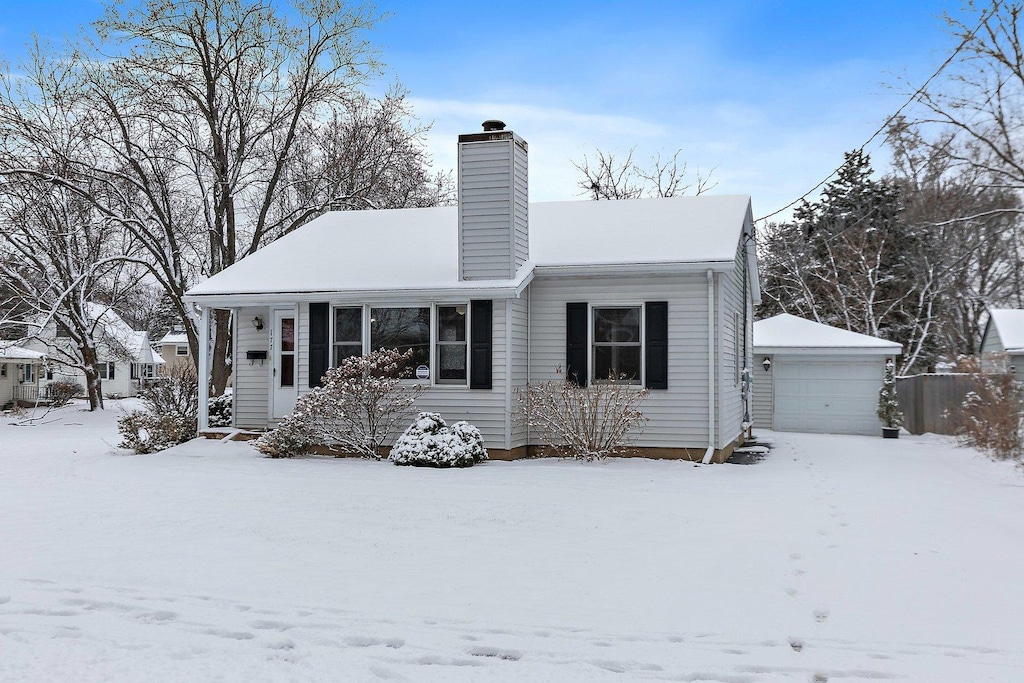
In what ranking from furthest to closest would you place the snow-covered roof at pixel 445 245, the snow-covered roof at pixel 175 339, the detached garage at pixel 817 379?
the snow-covered roof at pixel 175 339 → the detached garage at pixel 817 379 → the snow-covered roof at pixel 445 245

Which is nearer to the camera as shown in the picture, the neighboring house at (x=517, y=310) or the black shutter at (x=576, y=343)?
the neighboring house at (x=517, y=310)

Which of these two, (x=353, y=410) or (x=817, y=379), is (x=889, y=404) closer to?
(x=817, y=379)

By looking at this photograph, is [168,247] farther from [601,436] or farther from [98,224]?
[601,436]

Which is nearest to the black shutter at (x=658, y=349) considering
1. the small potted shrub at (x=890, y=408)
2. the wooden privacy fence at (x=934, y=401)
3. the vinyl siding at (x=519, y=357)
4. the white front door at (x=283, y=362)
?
the vinyl siding at (x=519, y=357)

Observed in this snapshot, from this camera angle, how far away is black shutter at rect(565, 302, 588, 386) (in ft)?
43.0

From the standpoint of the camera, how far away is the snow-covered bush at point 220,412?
49.7 ft

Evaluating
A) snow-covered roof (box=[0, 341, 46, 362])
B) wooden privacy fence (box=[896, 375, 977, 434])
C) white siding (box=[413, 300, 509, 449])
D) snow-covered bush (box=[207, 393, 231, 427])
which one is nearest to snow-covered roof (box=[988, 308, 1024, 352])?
wooden privacy fence (box=[896, 375, 977, 434])

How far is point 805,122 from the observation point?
14.8 metres

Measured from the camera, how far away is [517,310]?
42.8 feet

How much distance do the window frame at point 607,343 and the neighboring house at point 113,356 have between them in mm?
21468

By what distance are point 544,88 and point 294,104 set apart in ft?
35.9

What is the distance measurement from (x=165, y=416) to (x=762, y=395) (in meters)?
13.5

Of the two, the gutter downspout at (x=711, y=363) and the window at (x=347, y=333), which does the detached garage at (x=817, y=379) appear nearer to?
the gutter downspout at (x=711, y=363)

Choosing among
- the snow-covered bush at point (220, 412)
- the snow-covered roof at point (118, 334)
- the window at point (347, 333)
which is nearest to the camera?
the window at point (347, 333)
